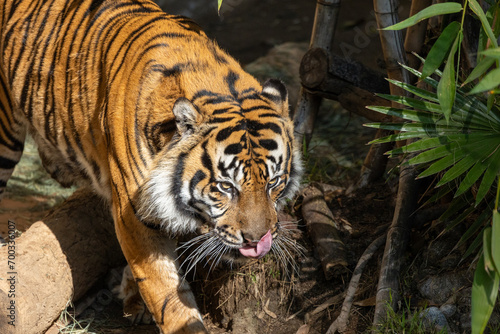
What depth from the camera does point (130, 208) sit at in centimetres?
315

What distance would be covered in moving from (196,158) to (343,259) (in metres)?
1.32

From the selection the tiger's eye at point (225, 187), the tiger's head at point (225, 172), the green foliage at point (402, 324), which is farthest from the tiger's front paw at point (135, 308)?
the green foliage at point (402, 324)

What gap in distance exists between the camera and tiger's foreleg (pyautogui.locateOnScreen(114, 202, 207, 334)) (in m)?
3.21

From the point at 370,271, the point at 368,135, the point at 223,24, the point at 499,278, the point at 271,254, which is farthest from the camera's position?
the point at 223,24

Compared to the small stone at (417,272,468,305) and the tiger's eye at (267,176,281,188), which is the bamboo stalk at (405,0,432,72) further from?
the tiger's eye at (267,176,281,188)

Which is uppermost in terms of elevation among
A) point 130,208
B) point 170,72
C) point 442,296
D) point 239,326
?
point 170,72

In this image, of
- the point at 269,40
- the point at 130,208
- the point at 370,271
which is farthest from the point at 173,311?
the point at 269,40

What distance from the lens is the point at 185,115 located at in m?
2.79

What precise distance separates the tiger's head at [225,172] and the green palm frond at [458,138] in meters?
0.57

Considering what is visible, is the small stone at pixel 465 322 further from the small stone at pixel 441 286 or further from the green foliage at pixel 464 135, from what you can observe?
the green foliage at pixel 464 135

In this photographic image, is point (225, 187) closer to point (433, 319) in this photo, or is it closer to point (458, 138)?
point (458, 138)

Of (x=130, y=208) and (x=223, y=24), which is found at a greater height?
(x=130, y=208)

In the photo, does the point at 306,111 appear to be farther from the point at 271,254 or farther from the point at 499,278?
the point at 499,278

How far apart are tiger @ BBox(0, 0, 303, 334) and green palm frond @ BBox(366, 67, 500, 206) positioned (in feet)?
2.08
